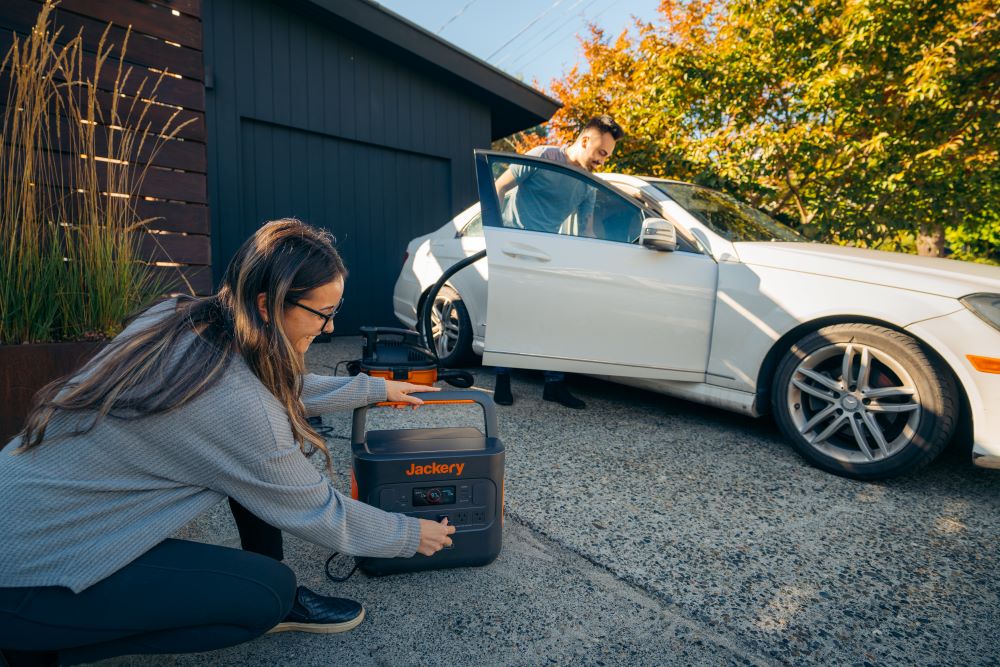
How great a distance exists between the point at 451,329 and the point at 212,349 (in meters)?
3.12

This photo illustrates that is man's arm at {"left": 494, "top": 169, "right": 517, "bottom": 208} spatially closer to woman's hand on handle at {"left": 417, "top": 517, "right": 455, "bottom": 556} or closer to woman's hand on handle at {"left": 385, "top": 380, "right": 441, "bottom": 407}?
woman's hand on handle at {"left": 385, "top": 380, "right": 441, "bottom": 407}

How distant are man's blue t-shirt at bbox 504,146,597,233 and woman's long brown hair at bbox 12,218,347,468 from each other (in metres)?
2.13

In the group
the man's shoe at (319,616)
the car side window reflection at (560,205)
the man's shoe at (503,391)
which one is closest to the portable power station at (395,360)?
the man's shoe at (503,391)

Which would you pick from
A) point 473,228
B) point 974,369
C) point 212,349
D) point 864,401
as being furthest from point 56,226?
point 974,369

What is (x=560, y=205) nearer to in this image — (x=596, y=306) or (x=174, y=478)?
(x=596, y=306)

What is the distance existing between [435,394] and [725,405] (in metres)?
1.88

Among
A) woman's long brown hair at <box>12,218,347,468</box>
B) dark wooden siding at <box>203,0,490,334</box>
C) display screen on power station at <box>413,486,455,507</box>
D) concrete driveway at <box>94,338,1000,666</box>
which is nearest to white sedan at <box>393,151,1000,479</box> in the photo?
concrete driveway at <box>94,338,1000,666</box>

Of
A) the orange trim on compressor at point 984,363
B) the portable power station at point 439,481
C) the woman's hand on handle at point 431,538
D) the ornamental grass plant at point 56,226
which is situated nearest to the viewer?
the woman's hand on handle at point 431,538

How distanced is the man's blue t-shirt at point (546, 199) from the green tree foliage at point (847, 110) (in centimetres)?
277

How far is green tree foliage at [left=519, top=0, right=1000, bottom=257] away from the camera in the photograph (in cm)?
462

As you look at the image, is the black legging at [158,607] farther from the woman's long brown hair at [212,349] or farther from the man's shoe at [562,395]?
the man's shoe at [562,395]

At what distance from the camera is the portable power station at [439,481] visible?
5.51 ft

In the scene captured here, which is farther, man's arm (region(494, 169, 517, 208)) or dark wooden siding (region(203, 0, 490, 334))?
dark wooden siding (region(203, 0, 490, 334))

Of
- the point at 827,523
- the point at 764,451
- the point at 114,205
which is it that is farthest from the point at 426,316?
the point at 827,523
